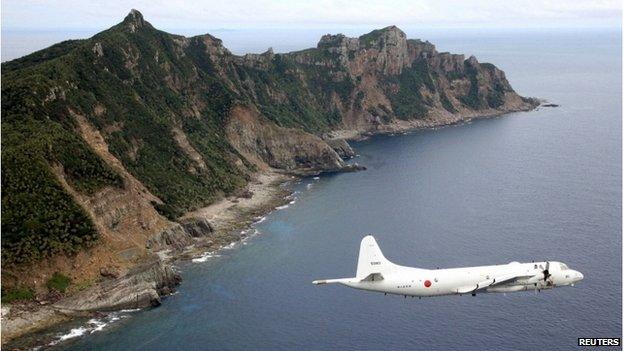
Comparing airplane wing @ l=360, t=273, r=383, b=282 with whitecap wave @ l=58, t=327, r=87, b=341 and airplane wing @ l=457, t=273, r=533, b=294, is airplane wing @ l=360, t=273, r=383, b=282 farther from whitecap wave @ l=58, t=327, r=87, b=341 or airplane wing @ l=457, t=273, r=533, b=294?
whitecap wave @ l=58, t=327, r=87, b=341

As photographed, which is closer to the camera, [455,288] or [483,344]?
[455,288]

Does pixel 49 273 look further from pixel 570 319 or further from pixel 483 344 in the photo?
pixel 570 319

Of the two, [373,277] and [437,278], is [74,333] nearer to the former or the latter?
[373,277]

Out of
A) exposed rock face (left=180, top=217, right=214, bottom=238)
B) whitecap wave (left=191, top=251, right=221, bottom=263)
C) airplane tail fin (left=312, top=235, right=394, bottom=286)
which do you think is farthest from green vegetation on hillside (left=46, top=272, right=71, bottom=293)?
airplane tail fin (left=312, top=235, right=394, bottom=286)

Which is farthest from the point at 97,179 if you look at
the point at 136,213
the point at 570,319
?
the point at 570,319

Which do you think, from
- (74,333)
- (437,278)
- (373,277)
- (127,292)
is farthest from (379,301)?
(74,333)

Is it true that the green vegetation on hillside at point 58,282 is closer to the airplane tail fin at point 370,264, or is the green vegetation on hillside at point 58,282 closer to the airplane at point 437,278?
the airplane tail fin at point 370,264
